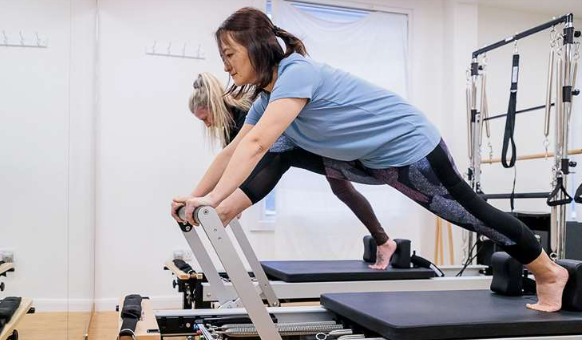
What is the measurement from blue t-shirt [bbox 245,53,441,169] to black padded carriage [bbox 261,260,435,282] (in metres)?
1.01

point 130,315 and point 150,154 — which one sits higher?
point 150,154

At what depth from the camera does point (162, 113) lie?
14.1 ft

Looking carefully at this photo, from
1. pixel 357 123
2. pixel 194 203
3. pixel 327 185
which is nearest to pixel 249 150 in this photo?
pixel 194 203

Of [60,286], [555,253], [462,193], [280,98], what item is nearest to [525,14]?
[555,253]

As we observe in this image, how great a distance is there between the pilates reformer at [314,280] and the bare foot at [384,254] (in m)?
0.03

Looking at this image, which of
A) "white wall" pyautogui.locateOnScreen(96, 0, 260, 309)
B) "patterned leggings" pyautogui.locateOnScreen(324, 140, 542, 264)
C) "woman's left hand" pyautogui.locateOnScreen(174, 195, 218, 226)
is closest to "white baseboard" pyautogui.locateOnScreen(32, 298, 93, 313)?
"woman's left hand" pyautogui.locateOnScreen(174, 195, 218, 226)

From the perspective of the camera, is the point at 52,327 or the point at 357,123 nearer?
the point at 52,327

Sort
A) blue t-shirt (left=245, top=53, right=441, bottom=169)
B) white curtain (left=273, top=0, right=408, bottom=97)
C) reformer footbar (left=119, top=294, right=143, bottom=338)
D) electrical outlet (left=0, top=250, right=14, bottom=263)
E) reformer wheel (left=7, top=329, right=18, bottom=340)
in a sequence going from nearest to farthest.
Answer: electrical outlet (left=0, top=250, right=14, bottom=263), reformer wheel (left=7, top=329, right=18, bottom=340), reformer footbar (left=119, top=294, right=143, bottom=338), blue t-shirt (left=245, top=53, right=441, bottom=169), white curtain (left=273, top=0, right=408, bottom=97)

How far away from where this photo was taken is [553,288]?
189cm

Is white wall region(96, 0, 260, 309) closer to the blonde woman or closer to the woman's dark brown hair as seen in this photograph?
the blonde woman

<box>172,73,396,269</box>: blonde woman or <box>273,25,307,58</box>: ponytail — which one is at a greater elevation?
<box>273,25,307,58</box>: ponytail

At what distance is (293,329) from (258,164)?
0.63 meters

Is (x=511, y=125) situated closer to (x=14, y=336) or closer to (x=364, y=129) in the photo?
(x=364, y=129)

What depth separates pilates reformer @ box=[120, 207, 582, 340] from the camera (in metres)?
1.55
